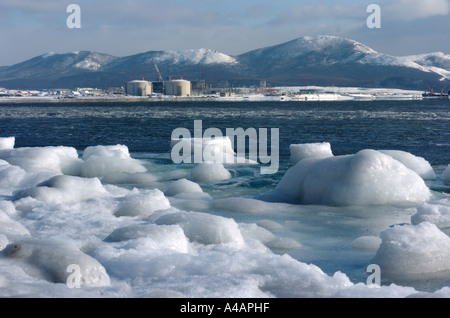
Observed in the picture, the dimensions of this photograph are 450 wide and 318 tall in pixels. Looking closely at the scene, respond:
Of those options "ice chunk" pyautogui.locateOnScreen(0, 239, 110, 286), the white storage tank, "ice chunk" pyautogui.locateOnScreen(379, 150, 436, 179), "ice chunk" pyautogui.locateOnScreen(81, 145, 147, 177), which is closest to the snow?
"ice chunk" pyautogui.locateOnScreen(0, 239, 110, 286)

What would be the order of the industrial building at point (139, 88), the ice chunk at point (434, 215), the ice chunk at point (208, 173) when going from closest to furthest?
the ice chunk at point (434, 215) → the ice chunk at point (208, 173) → the industrial building at point (139, 88)

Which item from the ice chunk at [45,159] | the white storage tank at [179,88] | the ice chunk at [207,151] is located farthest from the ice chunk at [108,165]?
the white storage tank at [179,88]

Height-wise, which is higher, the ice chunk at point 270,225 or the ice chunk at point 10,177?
the ice chunk at point 10,177

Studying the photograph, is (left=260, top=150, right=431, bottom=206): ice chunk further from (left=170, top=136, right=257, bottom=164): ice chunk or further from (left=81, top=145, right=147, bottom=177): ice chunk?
(left=170, top=136, right=257, bottom=164): ice chunk

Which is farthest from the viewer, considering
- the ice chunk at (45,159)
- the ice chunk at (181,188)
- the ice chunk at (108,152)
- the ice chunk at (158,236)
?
the ice chunk at (108,152)

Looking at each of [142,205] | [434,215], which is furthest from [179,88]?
[434,215]

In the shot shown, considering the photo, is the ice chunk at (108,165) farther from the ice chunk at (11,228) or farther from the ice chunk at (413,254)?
the ice chunk at (413,254)
